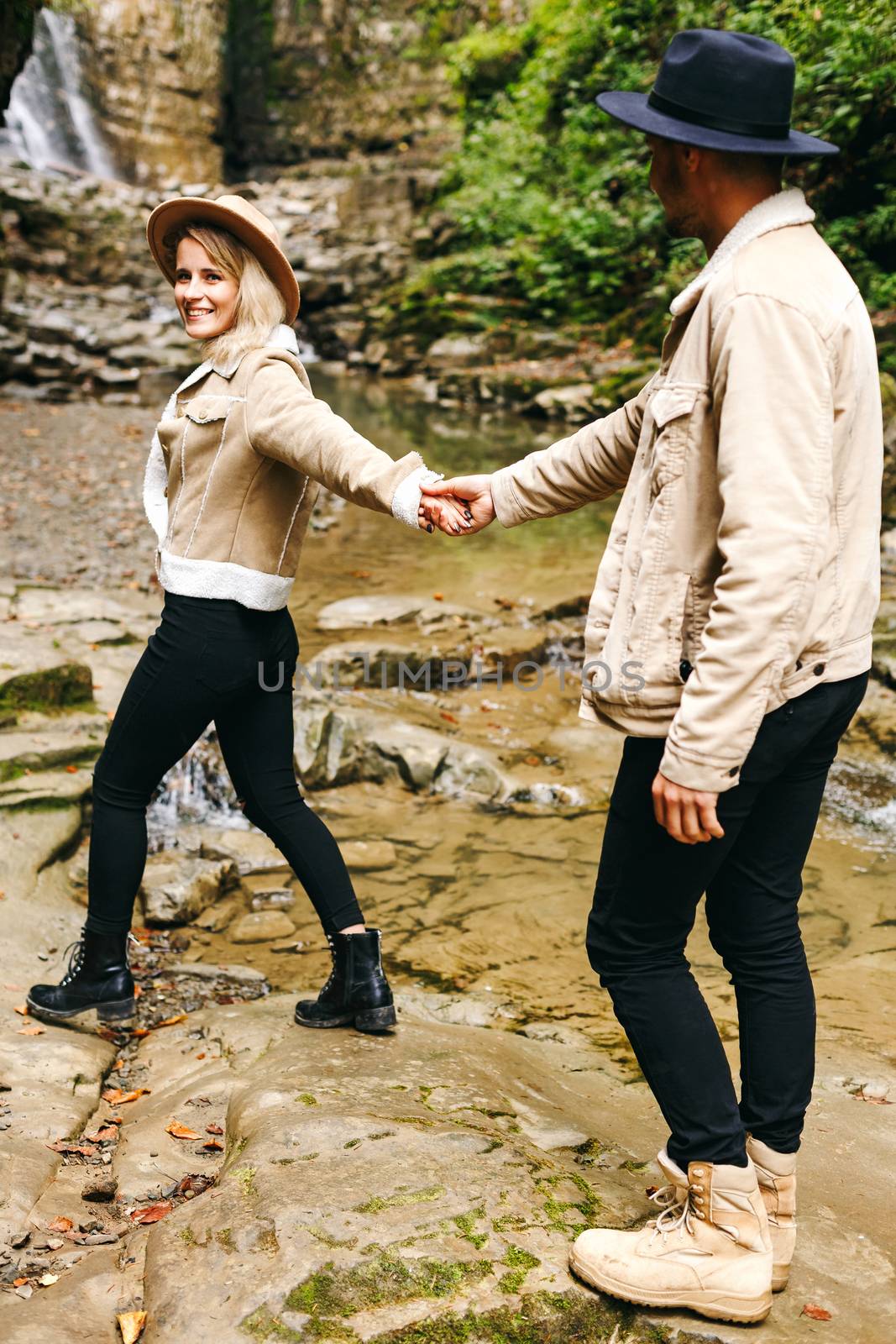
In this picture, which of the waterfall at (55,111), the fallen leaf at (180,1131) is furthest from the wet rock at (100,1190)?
the waterfall at (55,111)

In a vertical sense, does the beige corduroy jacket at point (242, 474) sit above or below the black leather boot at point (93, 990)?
above

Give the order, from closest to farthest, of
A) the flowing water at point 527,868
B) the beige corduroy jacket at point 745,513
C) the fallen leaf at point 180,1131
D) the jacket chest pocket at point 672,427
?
the beige corduroy jacket at point 745,513
the jacket chest pocket at point 672,427
the fallen leaf at point 180,1131
the flowing water at point 527,868

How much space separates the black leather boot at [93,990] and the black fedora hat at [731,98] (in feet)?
8.07

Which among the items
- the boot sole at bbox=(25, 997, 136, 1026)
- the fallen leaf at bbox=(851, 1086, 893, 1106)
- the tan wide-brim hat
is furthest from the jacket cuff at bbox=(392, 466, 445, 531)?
the fallen leaf at bbox=(851, 1086, 893, 1106)

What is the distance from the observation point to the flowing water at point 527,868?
3.67 m

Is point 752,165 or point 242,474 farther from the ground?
point 752,165

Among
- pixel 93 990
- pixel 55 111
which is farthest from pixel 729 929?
pixel 55 111

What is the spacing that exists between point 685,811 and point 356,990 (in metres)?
1.53

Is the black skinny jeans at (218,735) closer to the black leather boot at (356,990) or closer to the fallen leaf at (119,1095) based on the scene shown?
the black leather boot at (356,990)

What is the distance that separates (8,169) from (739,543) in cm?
2422

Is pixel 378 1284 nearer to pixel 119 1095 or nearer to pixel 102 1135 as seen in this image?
pixel 102 1135

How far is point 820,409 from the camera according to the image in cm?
168

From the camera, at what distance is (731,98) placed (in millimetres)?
1766

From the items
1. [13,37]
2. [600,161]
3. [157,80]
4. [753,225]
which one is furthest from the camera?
[157,80]
